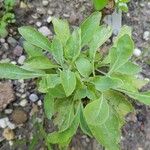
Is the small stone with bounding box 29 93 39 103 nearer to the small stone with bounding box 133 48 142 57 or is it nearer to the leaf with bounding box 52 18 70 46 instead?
the leaf with bounding box 52 18 70 46

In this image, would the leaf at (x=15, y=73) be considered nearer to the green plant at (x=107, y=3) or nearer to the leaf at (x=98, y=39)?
the leaf at (x=98, y=39)

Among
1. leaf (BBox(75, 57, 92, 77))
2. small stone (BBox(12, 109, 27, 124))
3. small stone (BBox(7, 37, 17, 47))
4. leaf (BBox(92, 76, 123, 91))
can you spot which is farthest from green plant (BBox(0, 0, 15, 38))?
leaf (BBox(92, 76, 123, 91))

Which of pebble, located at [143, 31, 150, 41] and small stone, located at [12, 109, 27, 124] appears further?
pebble, located at [143, 31, 150, 41]

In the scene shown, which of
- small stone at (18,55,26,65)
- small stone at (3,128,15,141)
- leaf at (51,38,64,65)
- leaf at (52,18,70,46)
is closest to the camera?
leaf at (51,38,64,65)

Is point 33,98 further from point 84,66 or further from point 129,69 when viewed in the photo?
point 129,69

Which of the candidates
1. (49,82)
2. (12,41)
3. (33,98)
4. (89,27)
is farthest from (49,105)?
(12,41)

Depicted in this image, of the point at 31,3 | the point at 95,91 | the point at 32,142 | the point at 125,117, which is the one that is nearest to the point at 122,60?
the point at 95,91

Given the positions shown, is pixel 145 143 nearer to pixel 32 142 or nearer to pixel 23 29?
pixel 32 142

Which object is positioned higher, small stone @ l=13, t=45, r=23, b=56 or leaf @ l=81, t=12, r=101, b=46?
leaf @ l=81, t=12, r=101, b=46
